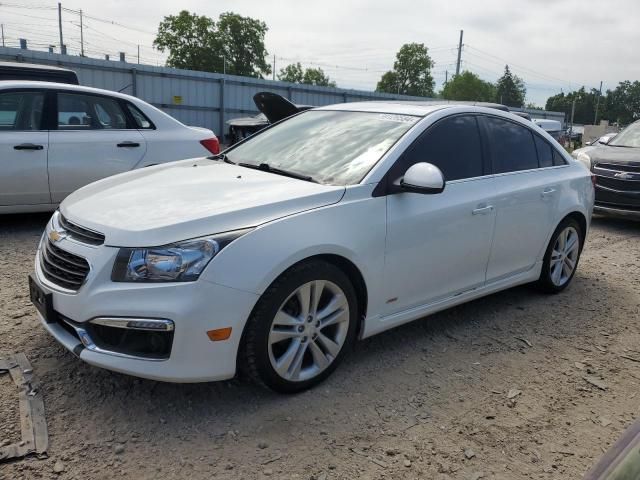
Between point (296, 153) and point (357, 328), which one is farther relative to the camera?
point (296, 153)

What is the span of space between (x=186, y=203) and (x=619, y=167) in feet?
24.0

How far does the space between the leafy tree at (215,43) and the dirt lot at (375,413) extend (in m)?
67.1

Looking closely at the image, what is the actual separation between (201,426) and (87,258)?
981mm

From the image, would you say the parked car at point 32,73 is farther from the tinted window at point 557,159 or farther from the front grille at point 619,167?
the front grille at point 619,167

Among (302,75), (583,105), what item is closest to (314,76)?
(302,75)

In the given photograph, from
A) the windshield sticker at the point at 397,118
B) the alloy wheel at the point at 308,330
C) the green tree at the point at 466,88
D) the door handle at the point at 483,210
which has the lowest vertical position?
the alloy wheel at the point at 308,330

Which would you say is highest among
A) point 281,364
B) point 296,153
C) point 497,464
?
point 296,153

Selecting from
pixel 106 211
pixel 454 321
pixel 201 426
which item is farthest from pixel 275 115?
pixel 201 426

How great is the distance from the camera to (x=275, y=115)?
21.6ft

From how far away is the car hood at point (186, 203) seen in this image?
266 cm

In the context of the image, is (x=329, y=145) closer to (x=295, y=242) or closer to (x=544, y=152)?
(x=295, y=242)

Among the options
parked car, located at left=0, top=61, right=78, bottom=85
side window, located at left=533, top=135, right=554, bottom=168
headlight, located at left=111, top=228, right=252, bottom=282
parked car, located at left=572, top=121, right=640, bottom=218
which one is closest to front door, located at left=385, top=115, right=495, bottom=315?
side window, located at left=533, top=135, right=554, bottom=168

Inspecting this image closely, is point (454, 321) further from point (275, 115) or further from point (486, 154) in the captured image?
point (275, 115)

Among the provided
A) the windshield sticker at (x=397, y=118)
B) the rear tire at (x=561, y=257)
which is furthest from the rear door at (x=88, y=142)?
the rear tire at (x=561, y=257)
